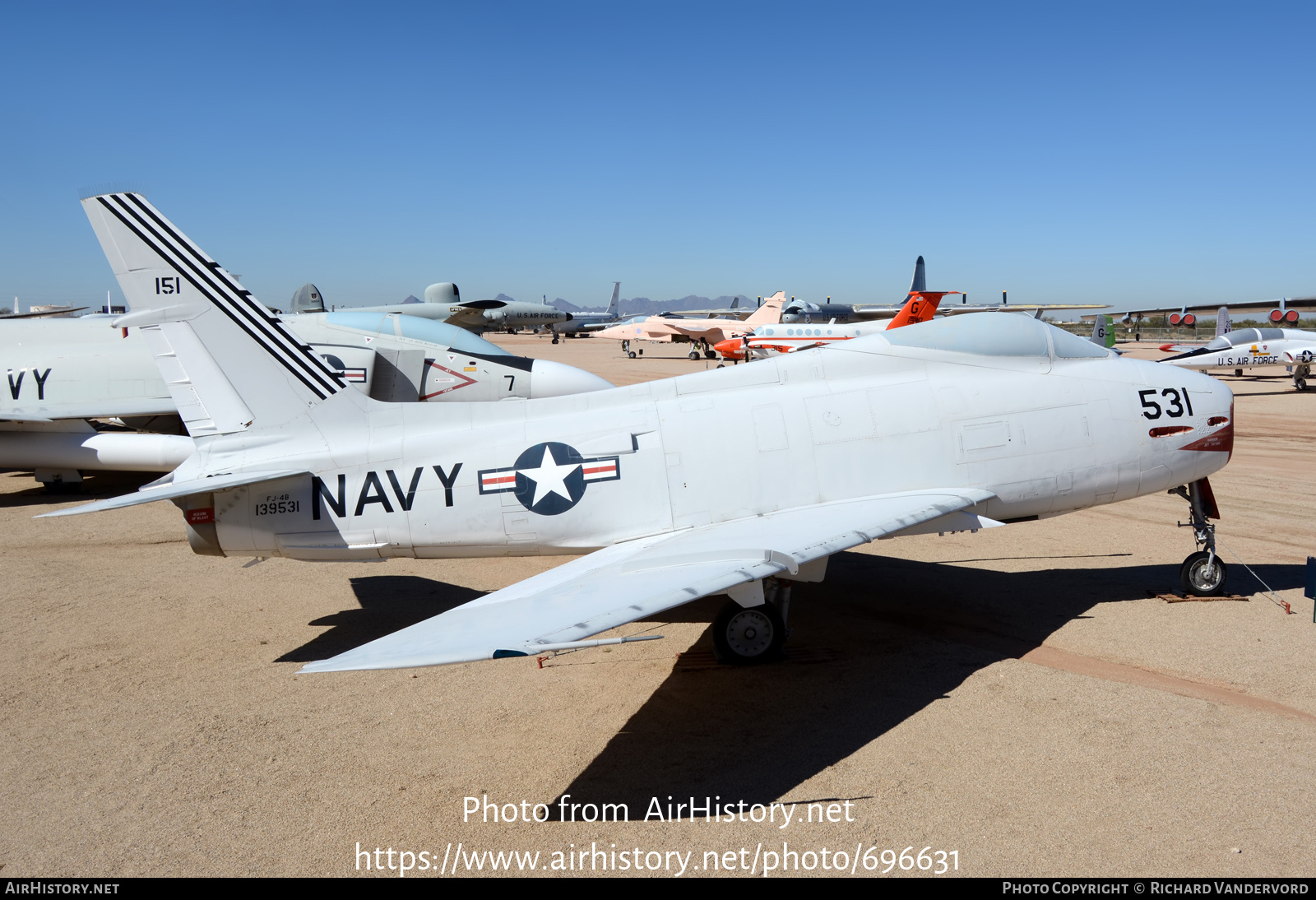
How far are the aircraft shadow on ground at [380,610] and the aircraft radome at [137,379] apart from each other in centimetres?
573

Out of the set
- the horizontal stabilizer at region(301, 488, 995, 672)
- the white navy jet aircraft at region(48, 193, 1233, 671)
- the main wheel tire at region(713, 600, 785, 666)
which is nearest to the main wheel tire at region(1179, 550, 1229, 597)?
the white navy jet aircraft at region(48, 193, 1233, 671)

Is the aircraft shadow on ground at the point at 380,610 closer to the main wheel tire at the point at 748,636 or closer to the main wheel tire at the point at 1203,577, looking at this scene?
the main wheel tire at the point at 748,636

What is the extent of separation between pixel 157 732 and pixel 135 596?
410 cm

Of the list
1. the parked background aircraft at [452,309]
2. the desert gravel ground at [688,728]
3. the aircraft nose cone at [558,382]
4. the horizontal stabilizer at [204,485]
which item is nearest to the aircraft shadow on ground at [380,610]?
the desert gravel ground at [688,728]

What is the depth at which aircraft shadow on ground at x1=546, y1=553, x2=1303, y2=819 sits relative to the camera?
5.55m

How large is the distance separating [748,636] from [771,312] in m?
55.2

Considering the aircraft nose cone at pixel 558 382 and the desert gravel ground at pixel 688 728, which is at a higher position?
the aircraft nose cone at pixel 558 382

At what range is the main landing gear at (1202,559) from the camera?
8.72 metres

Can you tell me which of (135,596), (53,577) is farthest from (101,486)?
(135,596)

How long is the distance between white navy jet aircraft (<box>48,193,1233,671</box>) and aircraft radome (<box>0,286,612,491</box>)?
7.35 metres

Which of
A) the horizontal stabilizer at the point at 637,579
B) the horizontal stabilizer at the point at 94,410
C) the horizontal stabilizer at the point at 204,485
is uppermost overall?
the horizontal stabilizer at the point at 94,410

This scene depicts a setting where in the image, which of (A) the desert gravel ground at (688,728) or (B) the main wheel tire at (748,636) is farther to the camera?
(B) the main wheel tire at (748,636)

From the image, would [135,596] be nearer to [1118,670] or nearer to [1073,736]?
[1073,736]

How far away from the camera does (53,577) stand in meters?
10.2
